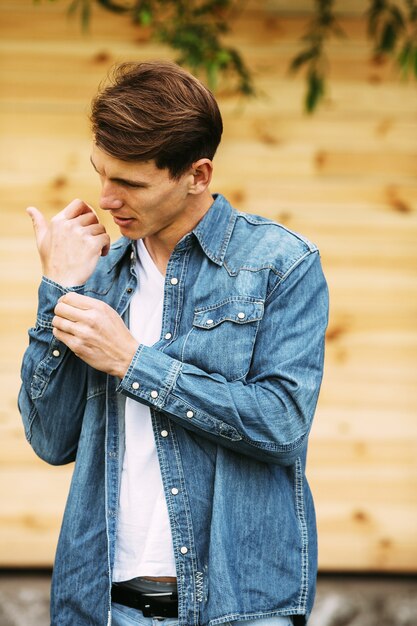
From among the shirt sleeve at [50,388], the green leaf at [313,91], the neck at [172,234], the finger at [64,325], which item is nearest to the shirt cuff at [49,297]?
the shirt sleeve at [50,388]

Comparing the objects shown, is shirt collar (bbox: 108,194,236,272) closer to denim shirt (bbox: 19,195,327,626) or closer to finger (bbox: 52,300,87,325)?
denim shirt (bbox: 19,195,327,626)

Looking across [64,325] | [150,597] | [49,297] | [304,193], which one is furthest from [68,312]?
[304,193]

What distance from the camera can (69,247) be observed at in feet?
7.47

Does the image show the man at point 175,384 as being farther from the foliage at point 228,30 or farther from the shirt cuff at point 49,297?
the foliage at point 228,30

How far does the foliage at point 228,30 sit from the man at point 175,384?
1467mm

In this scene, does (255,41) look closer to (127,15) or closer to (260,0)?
(260,0)

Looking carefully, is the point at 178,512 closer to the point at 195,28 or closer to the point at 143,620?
the point at 143,620

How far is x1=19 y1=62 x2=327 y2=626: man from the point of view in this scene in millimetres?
2121

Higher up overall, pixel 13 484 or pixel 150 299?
pixel 150 299

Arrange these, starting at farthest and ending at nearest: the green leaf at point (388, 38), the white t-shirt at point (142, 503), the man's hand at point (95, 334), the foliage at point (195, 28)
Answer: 1. the green leaf at point (388, 38)
2. the foliage at point (195, 28)
3. the white t-shirt at point (142, 503)
4. the man's hand at point (95, 334)

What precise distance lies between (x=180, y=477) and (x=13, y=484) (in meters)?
2.44

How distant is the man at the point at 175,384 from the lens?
212 cm

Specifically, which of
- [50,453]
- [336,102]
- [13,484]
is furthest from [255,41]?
[50,453]

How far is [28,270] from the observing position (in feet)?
14.5
